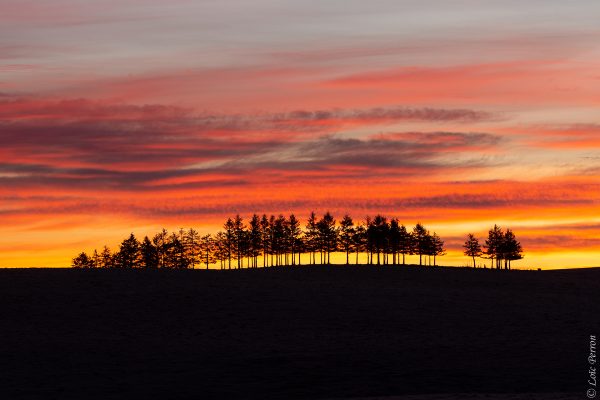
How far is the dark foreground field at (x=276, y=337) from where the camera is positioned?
33.0 m

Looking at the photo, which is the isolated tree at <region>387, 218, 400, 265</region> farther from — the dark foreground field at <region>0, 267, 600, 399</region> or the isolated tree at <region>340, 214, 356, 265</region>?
the dark foreground field at <region>0, 267, 600, 399</region>

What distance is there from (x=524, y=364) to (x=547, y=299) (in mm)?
27440

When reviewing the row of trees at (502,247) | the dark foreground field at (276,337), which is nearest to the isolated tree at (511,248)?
the row of trees at (502,247)

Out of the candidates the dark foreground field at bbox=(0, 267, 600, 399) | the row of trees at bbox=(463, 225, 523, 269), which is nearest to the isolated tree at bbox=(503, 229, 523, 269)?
the row of trees at bbox=(463, 225, 523, 269)

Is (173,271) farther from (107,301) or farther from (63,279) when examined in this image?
(107,301)

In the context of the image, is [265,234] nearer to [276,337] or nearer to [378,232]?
[378,232]

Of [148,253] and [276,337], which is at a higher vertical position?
[148,253]

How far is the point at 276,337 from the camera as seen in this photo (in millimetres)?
43594

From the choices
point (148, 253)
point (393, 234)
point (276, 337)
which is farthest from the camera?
point (148, 253)

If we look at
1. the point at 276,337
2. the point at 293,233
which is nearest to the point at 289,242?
the point at 293,233

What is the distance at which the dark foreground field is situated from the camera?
33.0 metres

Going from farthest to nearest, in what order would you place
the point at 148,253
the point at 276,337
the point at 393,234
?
the point at 148,253 < the point at 393,234 < the point at 276,337

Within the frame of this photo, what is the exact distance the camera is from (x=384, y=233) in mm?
156500

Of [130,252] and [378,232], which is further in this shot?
[130,252]
